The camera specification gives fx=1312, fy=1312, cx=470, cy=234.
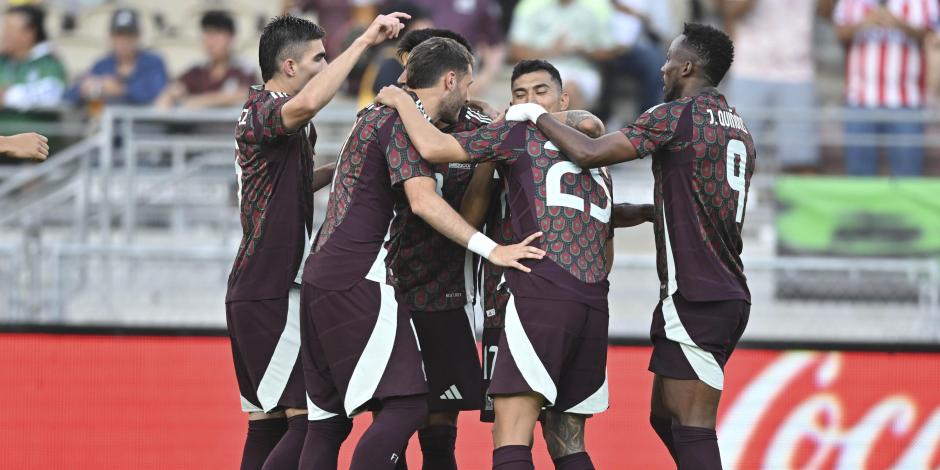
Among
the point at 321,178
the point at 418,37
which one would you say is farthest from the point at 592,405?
the point at 418,37

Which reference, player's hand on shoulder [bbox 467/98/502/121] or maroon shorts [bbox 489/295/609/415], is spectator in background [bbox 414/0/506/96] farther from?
maroon shorts [bbox 489/295/609/415]

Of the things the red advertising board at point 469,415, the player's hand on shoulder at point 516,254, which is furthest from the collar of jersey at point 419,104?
the red advertising board at point 469,415

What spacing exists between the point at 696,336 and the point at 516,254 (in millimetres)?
881

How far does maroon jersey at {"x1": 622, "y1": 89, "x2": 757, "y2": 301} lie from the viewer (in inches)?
223

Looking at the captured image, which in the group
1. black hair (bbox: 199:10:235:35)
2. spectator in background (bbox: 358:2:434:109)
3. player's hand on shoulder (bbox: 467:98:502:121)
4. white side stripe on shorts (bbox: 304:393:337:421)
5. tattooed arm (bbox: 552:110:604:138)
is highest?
black hair (bbox: 199:10:235:35)

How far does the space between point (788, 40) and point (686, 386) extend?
19.8 feet

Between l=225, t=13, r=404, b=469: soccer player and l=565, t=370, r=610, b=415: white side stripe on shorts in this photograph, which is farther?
l=225, t=13, r=404, b=469: soccer player

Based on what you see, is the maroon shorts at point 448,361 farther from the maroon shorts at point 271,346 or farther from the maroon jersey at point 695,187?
the maroon jersey at point 695,187

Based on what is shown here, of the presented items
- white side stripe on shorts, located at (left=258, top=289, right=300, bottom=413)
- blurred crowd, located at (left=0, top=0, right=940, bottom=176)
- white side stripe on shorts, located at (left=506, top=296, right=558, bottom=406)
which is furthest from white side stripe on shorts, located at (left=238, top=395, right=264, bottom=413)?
blurred crowd, located at (left=0, top=0, right=940, bottom=176)

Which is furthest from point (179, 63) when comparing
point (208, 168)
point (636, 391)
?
point (636, 391)

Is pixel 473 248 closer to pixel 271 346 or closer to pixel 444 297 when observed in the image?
pixel 444 297

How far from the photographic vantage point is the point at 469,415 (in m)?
7.91

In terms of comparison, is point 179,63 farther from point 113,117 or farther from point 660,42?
point 660,42

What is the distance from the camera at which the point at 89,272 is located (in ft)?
31.8
